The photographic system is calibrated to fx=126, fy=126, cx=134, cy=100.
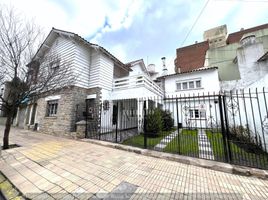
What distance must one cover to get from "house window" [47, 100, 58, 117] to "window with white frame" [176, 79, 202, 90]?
37.5ft

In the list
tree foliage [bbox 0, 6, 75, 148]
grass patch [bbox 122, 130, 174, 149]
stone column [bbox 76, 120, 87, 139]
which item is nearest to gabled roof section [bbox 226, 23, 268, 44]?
grass patch [bbox 122, 130, 174, 149]

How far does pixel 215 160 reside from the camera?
4148 millimetres

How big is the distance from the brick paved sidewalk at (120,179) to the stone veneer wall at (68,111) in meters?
3.94

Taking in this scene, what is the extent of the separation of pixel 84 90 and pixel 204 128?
8.82 m

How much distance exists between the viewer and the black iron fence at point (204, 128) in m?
4.28

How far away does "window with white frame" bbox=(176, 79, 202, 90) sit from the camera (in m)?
12.5

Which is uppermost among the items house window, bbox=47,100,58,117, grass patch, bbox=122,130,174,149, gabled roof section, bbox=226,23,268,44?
gabled roof section, bbox=226,23,268,44

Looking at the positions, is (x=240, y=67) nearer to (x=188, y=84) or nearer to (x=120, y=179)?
(x=188, y=84)

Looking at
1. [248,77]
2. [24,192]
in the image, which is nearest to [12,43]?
[24,192]

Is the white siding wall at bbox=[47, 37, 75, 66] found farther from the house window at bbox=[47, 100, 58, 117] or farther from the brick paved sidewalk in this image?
the brick paved sidewalk

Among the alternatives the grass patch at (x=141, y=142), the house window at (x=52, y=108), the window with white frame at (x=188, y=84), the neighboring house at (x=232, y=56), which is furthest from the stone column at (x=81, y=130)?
the window with white frame at (x=188, y=84)

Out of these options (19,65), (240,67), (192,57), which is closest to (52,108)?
(19,65)

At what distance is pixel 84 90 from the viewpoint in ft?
31.2

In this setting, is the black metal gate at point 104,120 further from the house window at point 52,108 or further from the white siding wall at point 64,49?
the white siding wall at point 64,49
